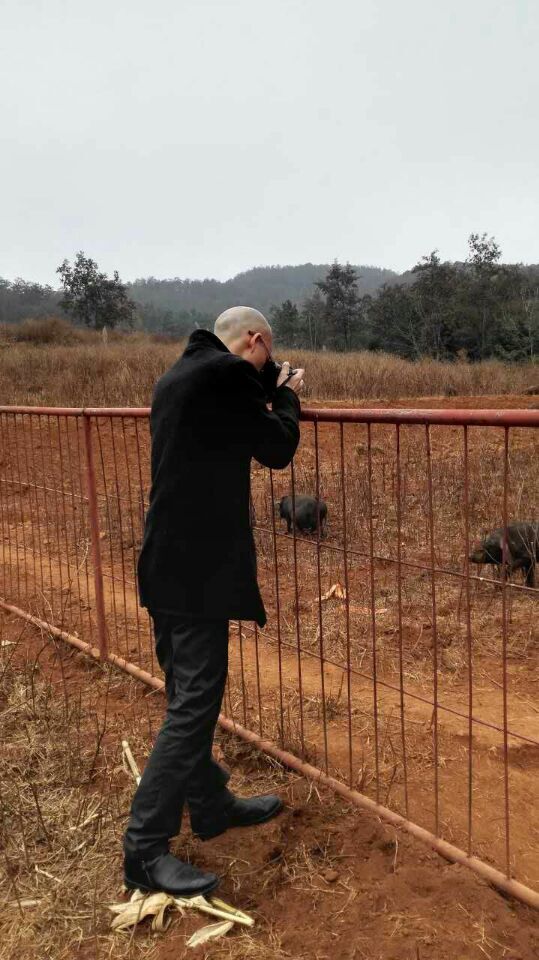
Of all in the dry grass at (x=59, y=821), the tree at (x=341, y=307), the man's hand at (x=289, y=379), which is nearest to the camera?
the dry grass at (x=59, y=821)

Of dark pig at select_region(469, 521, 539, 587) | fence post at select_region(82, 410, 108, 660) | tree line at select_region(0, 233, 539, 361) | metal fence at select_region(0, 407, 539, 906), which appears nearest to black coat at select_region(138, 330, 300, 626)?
metal fence at select_region(0, 407, 539, 906)

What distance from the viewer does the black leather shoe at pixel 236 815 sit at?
2.64 m

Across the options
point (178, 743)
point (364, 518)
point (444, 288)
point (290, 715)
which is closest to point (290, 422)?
point (178, 743)

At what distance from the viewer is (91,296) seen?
37.9 meters

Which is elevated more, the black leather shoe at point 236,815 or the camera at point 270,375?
the camera at point 270,375

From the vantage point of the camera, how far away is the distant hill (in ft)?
337

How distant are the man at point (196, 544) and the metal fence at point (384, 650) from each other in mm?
492

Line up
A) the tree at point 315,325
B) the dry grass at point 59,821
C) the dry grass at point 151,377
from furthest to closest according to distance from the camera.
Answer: the tree at point 315,325, the dry grass at point 151,377, the dry grass at point 59,821

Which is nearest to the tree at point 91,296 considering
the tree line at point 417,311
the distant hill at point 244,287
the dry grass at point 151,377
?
the tree line at point 417,311

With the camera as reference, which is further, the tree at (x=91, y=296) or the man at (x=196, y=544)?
the tree at (x=91, y=296)

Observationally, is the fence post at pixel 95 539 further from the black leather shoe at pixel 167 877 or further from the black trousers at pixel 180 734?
the black leather shoe at pixel 167 877

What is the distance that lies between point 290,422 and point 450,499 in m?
6.57

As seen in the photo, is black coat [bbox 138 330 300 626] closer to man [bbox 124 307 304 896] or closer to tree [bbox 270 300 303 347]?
man [bbox 124 307 304 896]

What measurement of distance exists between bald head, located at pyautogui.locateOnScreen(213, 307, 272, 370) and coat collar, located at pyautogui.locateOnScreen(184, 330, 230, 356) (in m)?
0.04
